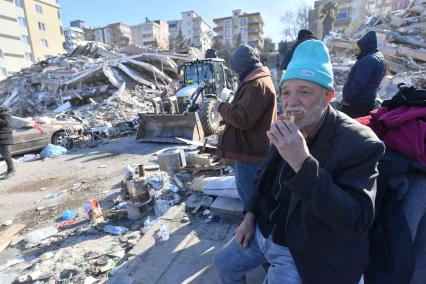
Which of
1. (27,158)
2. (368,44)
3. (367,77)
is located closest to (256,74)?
(367,77)

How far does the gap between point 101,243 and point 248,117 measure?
8.42ft

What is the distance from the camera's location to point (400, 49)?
38.8 feet

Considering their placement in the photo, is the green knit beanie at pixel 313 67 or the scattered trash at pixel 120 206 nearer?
the green knit beanie at pixel 313 67

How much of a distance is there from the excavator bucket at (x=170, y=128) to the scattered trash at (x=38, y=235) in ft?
14.1

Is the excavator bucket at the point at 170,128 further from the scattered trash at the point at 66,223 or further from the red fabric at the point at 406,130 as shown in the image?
the red fabric at the point at 406,130

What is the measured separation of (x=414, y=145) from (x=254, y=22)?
242 feet

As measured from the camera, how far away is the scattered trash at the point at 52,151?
26.1ft

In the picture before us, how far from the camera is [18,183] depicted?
19.9 ft

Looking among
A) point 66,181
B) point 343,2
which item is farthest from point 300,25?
point 66,181

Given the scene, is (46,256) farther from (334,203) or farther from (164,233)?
(334,203)

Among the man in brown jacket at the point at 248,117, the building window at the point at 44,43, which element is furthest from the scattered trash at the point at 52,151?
the building window at the point at 44,43

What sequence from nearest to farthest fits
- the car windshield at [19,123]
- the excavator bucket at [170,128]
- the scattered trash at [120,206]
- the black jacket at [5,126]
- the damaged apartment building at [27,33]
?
1. the scattered trash at [120,206]
2. the black jacket at [5,126]
3. the excavator bucket at [170,128]
4. the car windshield at [19,123]
5. the damaged apartment building at [27,33]

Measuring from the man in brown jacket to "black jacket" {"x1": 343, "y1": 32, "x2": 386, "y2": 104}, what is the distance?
1691mm

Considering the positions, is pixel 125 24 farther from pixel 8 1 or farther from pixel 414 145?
pixel 414 145
